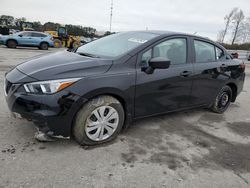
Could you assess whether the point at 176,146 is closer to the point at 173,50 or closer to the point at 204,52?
the point at 173,50

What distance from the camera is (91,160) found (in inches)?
109

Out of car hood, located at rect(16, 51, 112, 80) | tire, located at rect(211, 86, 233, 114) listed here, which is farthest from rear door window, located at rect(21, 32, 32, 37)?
tire, located at rect(211, 86, 233, 114)

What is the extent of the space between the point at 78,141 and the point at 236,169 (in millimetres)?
1975

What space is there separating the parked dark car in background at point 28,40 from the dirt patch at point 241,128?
16.9 m

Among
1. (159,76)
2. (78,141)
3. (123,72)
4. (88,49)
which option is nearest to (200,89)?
(159,76)

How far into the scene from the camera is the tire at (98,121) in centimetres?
291

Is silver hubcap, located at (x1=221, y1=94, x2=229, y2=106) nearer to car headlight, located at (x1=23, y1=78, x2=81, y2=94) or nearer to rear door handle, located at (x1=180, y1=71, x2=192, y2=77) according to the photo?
rear door handle, located at (x1=180, y1=71, x2=192, y2=77)

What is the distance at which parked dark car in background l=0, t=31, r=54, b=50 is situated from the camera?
17.1 m

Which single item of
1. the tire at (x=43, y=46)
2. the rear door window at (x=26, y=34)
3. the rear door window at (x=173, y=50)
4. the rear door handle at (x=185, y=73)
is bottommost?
the rear door handle at (x=185, y=73)

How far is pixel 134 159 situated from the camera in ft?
9.43

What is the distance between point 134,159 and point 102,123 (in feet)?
2.02

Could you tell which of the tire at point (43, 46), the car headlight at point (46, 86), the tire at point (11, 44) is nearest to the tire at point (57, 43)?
the tire at point (43, 46)

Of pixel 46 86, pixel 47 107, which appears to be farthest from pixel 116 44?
pixel 47 107

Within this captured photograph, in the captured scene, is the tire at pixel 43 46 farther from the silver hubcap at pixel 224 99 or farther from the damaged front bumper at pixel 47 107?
the damaged front bumper at pixel 47 107
